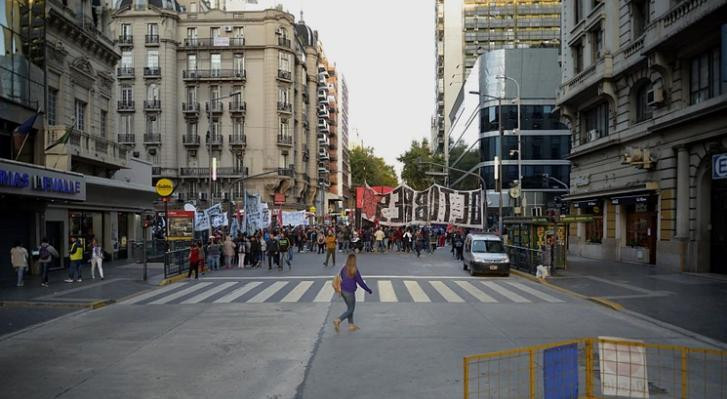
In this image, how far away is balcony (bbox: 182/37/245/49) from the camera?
202 ft

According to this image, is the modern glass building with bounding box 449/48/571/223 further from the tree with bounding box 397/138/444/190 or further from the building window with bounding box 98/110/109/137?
the building window with bounding box 98/110/109/137

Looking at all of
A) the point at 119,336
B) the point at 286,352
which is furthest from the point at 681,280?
the point at 119,336

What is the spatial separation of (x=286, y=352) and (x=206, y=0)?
243 ft

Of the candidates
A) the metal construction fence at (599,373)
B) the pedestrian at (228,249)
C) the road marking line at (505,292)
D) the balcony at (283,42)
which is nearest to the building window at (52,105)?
the pedestrian at (228,249)

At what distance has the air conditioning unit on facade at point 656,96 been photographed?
24641 mm

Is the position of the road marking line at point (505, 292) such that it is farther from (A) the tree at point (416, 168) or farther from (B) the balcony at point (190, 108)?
(A) the tree at point (416, 168)

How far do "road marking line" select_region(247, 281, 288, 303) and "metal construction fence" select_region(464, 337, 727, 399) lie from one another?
8967 mm

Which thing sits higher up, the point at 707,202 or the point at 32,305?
the point at 707,202

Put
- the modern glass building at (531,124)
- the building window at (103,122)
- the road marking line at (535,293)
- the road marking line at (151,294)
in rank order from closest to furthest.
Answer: the road marking line at (535,293) < the road marking line at (151,294) < the building window at (103,122) < the modern glass building at (531,124)

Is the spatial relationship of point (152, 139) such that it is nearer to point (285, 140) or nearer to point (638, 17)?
point (285, 140)

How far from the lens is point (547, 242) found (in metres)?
23.2

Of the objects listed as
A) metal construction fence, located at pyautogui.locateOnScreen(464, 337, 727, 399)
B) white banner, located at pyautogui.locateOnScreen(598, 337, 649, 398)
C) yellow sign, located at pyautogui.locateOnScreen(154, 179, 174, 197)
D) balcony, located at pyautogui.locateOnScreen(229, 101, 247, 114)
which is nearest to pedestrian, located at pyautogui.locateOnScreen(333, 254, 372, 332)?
metal construction fence, located at pyautogui.locateOnScreen(464, 337, 727, 399)

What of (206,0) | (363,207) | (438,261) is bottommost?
(438,261)

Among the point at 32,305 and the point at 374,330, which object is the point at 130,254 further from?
the point at 374,330
